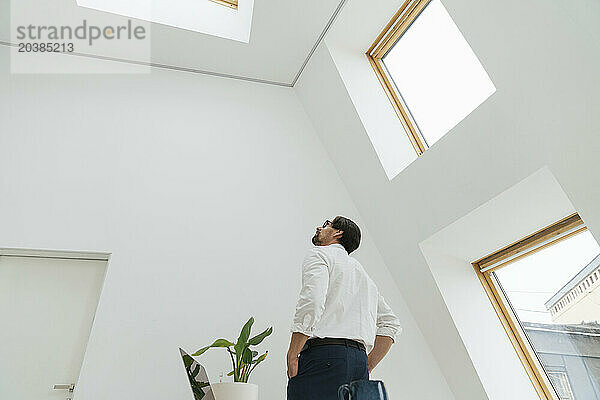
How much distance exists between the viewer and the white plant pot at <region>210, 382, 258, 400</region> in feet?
7.64

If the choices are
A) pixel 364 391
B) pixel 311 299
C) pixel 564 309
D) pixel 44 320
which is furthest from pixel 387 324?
pixel 44 320

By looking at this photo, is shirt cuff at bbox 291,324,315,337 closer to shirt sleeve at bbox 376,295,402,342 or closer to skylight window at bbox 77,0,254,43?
shirt sleeve at bbox 376,295,402,342

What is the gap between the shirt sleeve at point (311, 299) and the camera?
1690 millimetres

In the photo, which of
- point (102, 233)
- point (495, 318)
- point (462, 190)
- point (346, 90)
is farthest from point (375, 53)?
point (102, 233)

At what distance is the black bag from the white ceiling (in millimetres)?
2500

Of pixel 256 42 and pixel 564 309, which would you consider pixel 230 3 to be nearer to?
pixel 256 42

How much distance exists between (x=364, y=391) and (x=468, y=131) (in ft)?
5.32

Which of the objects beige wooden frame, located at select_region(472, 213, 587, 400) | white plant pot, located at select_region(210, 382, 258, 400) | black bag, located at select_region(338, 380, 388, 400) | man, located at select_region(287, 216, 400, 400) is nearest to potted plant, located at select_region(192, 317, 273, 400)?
white plant pot, located at select_region(210, 382, 258, 400)

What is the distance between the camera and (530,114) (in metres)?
2.10

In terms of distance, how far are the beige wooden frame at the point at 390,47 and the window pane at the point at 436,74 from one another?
3 centimetres

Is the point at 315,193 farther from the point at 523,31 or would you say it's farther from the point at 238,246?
the point at 523,31

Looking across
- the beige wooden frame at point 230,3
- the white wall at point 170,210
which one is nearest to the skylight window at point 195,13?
the beige wooden frame at point 230,3

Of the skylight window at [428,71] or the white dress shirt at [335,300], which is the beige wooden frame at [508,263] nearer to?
the skylight window at [428,71]

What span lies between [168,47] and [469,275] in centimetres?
262
